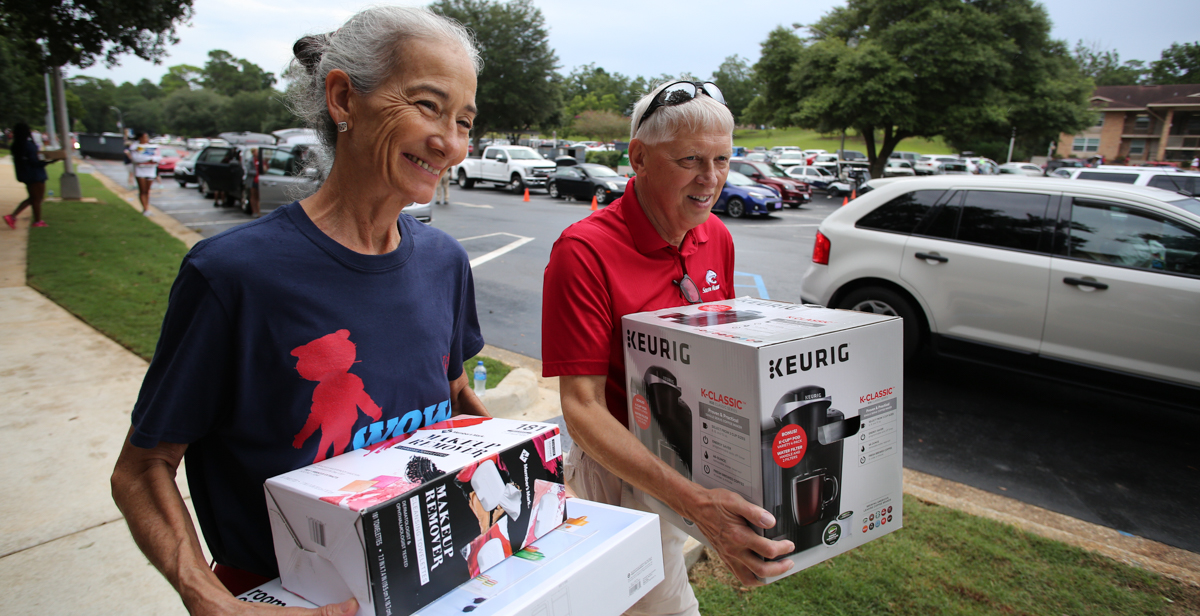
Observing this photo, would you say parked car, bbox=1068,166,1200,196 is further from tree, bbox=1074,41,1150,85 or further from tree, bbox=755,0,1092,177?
tree, bbox=1074,41,1150,85

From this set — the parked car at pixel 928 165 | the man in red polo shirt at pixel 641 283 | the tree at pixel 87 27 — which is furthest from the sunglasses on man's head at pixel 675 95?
the parked car at pixel 928 165

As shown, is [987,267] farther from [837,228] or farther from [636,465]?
[636,465]

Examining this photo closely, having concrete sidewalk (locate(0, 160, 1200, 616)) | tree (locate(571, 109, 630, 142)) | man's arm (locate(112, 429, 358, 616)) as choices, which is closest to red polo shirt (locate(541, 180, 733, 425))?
man's arm (locate(112, 429, 358, 616))

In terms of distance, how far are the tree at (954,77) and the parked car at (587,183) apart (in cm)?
946

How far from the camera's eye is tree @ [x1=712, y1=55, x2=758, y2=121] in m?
84.1

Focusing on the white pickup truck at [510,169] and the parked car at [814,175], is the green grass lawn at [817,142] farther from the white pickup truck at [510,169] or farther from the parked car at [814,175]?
the white pickup truck at [510,169]

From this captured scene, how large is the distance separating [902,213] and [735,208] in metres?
12.2

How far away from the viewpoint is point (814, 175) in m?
30.2

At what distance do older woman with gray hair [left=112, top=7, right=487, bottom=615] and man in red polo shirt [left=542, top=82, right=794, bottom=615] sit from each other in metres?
0.34

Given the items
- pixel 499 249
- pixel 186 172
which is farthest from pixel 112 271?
pixel 186 172

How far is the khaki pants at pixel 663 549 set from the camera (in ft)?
6.26

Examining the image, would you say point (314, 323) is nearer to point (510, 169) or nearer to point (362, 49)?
point (362, 49)

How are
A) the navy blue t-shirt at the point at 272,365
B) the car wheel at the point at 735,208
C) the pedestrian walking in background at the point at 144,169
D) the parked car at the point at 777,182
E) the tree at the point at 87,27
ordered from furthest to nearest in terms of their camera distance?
the parked car at the point at 777,182 < the car wheel at the point at 735,208 < the pedestrian walking in background at the point at 144,169 < the tree at the point at 87,27 < the navy blue t-shirt at the point at 272,365

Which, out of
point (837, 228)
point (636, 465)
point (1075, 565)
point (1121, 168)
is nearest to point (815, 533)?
point (636, 465)
